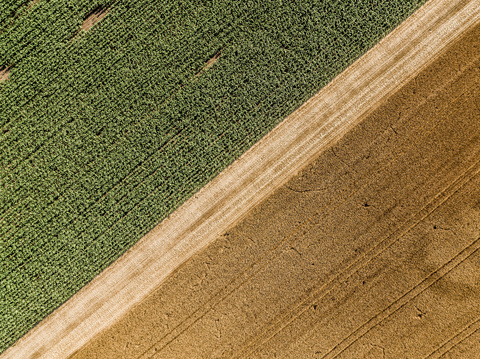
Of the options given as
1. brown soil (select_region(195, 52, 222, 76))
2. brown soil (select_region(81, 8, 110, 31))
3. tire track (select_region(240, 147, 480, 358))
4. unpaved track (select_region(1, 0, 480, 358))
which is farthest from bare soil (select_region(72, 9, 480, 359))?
brown soil (select_region(81, 8, 110, 31))

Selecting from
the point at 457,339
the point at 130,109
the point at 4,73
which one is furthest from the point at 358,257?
the point at 4,73

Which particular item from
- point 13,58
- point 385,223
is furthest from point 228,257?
point 13,58

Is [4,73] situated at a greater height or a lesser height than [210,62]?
greater

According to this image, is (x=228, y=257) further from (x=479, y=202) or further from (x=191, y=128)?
(x=479, y=202)

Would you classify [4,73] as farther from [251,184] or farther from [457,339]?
[457,339]

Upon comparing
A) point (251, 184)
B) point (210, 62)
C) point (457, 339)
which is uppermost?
point (210, 62)

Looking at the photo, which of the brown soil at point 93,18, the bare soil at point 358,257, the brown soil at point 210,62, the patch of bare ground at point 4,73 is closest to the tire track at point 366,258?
the bare soil at point 358,257

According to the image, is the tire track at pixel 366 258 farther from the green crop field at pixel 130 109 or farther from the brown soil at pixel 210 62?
the brown soil at pixel 210 62
